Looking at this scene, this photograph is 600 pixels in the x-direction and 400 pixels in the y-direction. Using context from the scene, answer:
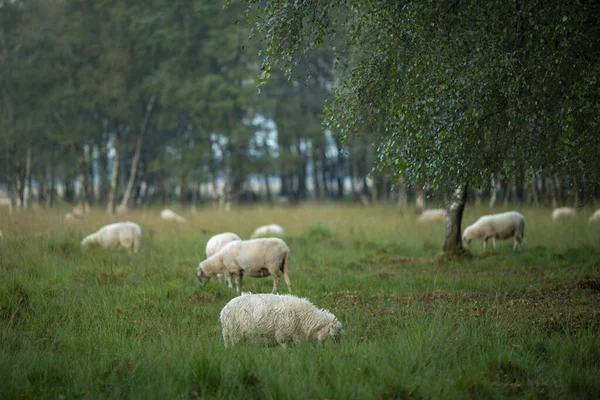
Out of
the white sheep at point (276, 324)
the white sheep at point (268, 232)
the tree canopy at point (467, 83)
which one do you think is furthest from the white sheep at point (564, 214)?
the white sheep at point (276, 324)

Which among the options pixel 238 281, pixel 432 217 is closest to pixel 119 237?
pixel 238 281

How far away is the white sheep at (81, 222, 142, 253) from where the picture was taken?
1638 centimetres

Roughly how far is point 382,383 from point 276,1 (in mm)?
5638

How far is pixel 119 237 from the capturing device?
1655 cm

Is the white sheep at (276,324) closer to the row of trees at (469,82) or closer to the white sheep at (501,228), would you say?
the row of trees at (469,82)

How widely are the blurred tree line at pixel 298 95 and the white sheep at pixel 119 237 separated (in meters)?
6.26

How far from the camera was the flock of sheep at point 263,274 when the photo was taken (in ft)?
23.8

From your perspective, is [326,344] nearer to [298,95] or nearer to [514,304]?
[514,304]

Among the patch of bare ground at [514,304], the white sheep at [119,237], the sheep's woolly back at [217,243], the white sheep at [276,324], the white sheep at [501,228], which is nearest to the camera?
the white sheep at [276,324]

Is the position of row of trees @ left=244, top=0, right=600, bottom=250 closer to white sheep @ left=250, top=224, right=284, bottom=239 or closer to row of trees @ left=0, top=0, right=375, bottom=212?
white sheep @ left=250, top=224, right=284, bottom=239

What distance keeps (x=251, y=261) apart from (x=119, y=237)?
6.69 metres

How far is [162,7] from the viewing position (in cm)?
3847

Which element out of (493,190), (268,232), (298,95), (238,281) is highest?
(298,95)

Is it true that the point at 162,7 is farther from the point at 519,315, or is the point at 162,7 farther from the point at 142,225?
the point at 519,315
